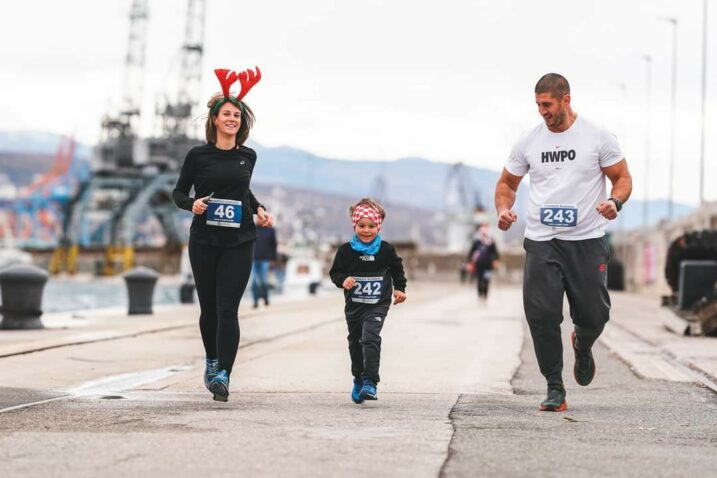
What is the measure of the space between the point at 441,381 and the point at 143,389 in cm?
226

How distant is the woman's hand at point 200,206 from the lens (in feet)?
26.0

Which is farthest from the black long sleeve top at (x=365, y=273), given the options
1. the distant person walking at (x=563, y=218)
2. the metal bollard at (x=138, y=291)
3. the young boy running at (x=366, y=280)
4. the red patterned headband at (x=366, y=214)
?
the metal bollard at (x=138, y=291)

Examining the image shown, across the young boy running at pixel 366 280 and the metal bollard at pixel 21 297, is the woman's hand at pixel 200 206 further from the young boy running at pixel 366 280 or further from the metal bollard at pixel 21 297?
the metal bollard at pixel 21 297

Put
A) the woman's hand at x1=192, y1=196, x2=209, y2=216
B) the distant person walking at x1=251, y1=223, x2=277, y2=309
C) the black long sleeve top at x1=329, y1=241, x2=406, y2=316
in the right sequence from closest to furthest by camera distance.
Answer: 1. the woman's hand at x1=192, y1=196, x2=209, y2=216
2. the black long sleeve top at x1=329, y1=241, x2=406, y2=316
3. the distant person walking at x1=251, y1=223, x2=277, y2=309

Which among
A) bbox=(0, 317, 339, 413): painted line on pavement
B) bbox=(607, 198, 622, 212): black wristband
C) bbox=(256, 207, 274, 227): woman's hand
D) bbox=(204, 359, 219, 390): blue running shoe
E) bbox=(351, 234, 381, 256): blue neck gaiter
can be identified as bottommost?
bbox=(0, 317, 339, 413): painted line on pavement

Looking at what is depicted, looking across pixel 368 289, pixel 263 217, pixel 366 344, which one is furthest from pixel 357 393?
pixel 263 217

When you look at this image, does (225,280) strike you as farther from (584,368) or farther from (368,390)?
(584,368)

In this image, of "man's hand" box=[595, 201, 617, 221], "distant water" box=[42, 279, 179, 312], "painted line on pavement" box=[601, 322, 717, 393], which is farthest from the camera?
"distant water" box=[42, 279, 179, 312]

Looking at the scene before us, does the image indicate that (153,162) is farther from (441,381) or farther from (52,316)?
(441,381)

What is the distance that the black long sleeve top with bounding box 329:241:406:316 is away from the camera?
324 inches

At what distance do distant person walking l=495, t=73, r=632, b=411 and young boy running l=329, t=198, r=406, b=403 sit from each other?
0.83 m

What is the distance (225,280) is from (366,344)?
3.14 feet

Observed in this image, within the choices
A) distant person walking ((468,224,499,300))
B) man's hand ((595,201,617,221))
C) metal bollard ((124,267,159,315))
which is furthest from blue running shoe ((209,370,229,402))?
distant person walking ((468,224,499,300))

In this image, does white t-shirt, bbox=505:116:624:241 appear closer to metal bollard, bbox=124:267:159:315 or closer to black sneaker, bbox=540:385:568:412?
black sneaker, bbox=540:385:568:412
